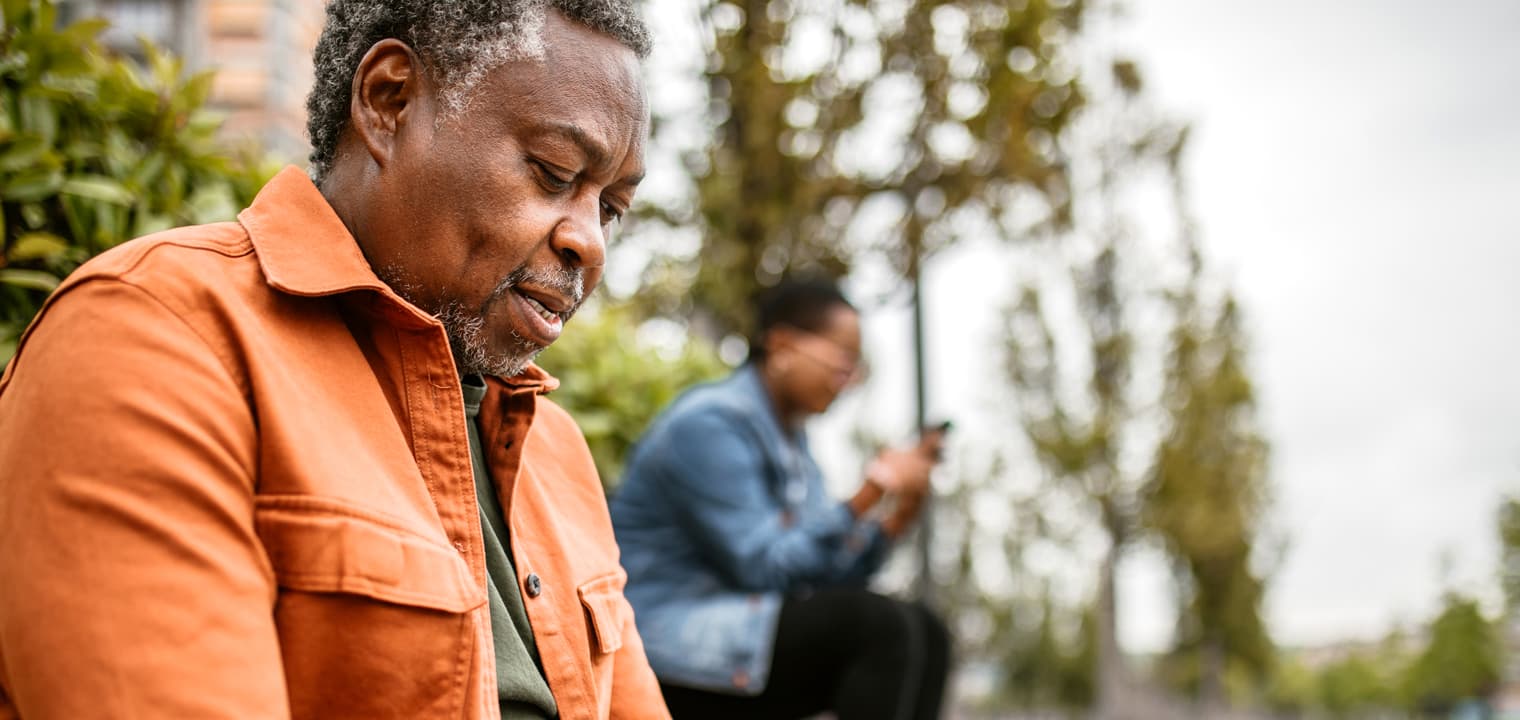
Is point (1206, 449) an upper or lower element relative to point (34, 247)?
lower

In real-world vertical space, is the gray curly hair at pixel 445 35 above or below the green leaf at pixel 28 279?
above

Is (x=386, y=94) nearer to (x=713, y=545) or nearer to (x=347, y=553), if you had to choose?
(x=347, y=553)

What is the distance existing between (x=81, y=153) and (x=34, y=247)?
0.28 meters

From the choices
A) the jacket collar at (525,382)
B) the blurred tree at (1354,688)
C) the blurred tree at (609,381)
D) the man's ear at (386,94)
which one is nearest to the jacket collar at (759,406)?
the blurred tree at (609,381)

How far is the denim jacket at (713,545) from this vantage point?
324 cm

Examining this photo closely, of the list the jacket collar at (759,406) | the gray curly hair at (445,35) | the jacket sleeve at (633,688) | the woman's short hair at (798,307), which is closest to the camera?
the gray curly hair at (445,35)

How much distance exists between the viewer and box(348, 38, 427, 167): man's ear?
1517mm

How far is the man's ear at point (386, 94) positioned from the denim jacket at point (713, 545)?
6.46ft

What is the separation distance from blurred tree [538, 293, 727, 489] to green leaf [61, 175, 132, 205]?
62.4 inches

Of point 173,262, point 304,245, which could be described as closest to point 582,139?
point 304,245

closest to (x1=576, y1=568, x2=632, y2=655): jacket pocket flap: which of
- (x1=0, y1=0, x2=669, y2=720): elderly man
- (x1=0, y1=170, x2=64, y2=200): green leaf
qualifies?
(x1=0, y1=0, x2=669, y2=720): elderly man

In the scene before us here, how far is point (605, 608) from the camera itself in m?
1.82

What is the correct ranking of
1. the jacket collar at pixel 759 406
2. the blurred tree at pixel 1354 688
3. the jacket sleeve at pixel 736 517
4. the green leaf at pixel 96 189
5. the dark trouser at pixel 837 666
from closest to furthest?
the green leaf at pixel 96 189, the dark trouser at pixel 837 666, the jacket sleeve at pixel 736 517, the jacket collar at pixel 759 406, the blurred tree at pixel 1354 688

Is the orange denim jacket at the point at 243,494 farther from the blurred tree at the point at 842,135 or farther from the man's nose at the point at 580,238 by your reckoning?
the blurred tree at the point at 842,135
